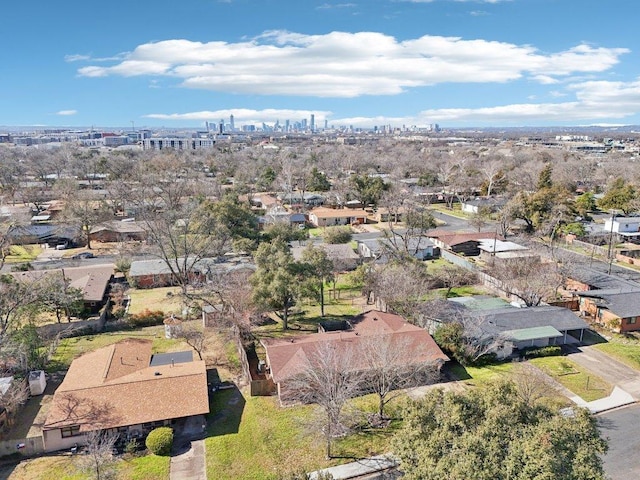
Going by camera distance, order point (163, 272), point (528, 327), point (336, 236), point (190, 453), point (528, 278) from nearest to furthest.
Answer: point (190, 453) < point (528, 327) < point (528, 278) < point (163, 272) < point (336, 236)

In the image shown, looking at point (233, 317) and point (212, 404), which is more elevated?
point (233, 317)

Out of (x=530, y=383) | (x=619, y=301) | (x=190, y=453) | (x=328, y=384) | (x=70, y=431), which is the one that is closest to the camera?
(x=190, y=453)

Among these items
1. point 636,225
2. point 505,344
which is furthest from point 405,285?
point 636,225

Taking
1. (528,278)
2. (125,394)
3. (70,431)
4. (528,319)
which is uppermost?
(528,278)

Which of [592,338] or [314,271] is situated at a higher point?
[314,271]

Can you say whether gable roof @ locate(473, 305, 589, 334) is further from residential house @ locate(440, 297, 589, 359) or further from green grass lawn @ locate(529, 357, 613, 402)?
green grass lawn @ locate(529, 357, 613, 402)

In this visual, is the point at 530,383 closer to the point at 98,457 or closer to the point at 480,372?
the point at 480,372

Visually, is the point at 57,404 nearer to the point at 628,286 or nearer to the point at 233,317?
the point at 233,317

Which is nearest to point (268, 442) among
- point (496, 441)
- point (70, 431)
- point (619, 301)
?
point (70, 431)
